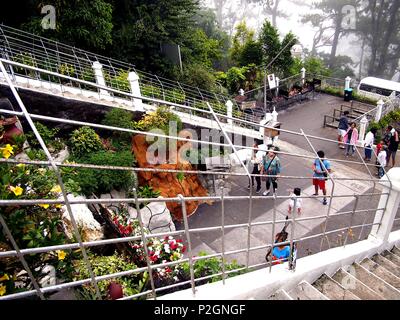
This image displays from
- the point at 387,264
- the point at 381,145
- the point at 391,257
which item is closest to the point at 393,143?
the point at 381,145

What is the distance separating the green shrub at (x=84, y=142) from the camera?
7.30 meters

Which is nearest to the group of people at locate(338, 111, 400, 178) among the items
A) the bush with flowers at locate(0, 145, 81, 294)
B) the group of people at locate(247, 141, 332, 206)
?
the group of people at locate(247, 141, 332, 206)

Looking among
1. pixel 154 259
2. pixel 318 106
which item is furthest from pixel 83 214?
pixel 318 106

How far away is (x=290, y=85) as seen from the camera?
743 inches

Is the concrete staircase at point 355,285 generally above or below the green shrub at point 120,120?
below

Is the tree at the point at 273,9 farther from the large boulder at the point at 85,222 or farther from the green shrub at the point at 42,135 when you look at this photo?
the large boulder at the point at 85,222

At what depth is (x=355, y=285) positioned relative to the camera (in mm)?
3832

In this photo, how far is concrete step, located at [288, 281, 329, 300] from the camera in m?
3.32

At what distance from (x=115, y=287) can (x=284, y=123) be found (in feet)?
43.6

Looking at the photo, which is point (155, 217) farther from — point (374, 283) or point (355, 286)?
point (374, 283)

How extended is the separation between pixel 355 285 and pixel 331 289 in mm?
355

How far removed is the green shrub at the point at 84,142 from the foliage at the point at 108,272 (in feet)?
10.7

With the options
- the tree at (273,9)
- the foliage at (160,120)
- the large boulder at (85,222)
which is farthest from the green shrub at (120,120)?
the tree at (273,9)

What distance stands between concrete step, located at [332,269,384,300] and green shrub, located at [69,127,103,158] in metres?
5.60
